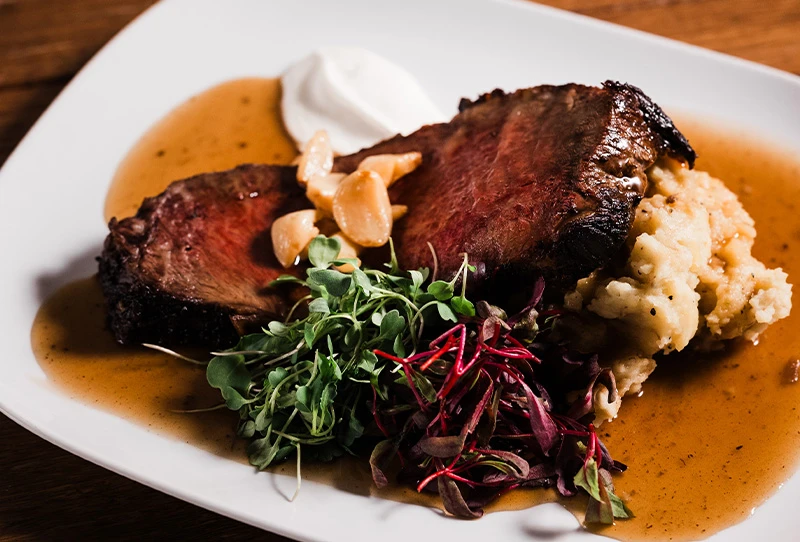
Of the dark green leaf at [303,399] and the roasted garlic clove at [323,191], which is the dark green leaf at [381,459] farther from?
the roasted garlic clove at [323,191]

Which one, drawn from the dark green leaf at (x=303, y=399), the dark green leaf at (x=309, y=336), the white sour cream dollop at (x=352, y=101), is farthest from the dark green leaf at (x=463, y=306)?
the white sour cream dollop at (x=352, y=101)

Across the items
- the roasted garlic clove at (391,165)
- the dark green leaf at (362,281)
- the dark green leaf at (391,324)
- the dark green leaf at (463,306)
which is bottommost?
the dark green leaf at (391,324)

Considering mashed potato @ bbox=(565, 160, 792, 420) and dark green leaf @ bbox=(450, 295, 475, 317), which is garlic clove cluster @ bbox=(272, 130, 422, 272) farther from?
mashed potato @ bbox=(565, 160, 792, 420)

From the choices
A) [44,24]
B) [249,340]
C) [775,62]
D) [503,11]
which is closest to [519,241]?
[249,340]

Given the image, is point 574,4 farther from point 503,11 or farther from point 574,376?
point 574,376

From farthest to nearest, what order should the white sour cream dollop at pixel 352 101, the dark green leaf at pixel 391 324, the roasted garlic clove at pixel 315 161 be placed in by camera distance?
the white sour cream dollop at pixel 352 101 → the roasted garlic clove at pixel 315 161 → the dark green leaf at pixel 391 324

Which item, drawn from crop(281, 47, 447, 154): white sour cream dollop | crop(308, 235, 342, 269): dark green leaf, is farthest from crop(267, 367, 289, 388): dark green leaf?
crop(281, 47, 447, 154): white sour cream dollop
